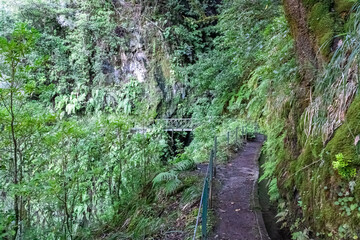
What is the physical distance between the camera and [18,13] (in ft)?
55.8

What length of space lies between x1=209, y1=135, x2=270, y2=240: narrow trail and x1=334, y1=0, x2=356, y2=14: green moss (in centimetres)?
311

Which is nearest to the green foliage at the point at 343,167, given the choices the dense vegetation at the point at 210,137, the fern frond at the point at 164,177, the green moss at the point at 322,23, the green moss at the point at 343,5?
the dense vegetation at the point at 210,137

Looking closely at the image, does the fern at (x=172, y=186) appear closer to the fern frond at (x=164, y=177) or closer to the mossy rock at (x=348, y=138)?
the fern frond at (x=164, y=177)

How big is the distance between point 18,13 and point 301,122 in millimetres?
21203

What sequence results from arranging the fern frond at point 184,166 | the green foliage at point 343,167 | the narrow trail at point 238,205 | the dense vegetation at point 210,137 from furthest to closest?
the fern frond at point 184,166 → the narrow trail at point 238,205 → the dense vegetation at point 210,137 → the green foliage at point 343,167

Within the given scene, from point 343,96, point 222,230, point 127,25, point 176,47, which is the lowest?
point 222,230

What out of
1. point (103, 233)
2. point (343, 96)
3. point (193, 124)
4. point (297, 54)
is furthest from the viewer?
point (193, 124)

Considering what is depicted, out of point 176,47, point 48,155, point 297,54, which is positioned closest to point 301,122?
point 297,54

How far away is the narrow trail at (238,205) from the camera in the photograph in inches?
129

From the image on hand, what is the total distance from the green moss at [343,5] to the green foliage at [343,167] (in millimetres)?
1957

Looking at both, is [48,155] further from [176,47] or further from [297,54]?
[176,47]

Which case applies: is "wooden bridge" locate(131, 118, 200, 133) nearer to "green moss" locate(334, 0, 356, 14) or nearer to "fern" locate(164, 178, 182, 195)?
"fern" locate(164, 178, 182, 195)

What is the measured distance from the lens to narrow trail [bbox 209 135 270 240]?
10.8 ft

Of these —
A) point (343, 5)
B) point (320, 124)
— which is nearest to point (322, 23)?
point (343, 5)
